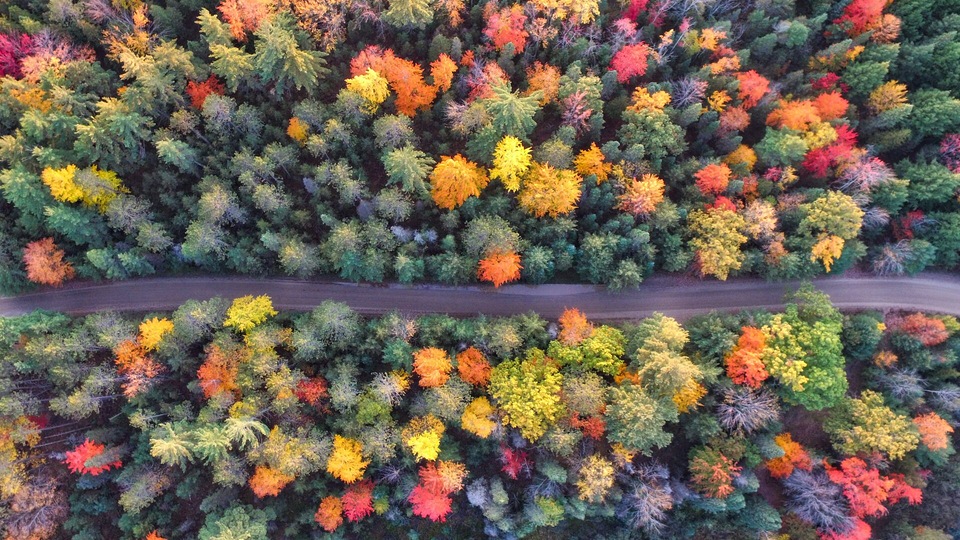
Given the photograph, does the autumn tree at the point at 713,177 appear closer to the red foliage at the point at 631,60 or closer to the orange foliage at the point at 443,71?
the red foliage at the point at 631,60

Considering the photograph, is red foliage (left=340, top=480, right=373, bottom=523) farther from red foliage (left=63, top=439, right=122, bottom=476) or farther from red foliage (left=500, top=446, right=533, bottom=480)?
red foliage (left=63, top=439, right=122, bottom=476)

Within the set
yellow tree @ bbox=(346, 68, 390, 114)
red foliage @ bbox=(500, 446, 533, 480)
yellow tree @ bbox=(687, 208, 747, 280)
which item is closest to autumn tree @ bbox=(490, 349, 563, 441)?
red foliage @ bbox=(500, 446, 533, 480)

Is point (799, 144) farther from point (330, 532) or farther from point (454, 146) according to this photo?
point (330, 532)

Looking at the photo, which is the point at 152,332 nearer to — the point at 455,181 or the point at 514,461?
the point at 455,181

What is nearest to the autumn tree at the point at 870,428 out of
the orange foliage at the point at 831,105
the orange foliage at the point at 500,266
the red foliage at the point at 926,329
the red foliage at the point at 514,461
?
the red foliage at the point at 926,329

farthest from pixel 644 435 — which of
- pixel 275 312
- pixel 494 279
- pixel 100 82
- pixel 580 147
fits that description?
pixel 100 82

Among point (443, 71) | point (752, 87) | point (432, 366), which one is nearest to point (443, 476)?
point (432, 366)
